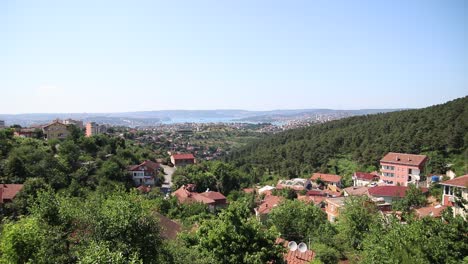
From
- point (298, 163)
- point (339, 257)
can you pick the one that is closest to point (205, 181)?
point (298, 163)

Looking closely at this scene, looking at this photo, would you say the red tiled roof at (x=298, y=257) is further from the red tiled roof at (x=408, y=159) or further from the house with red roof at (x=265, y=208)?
the red tiled roof at (x=408, y=159)

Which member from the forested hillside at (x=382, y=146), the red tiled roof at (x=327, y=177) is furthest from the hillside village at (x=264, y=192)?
the forested hillside at (x=382, y=146)

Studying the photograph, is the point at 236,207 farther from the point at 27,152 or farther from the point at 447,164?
the point at 447,164

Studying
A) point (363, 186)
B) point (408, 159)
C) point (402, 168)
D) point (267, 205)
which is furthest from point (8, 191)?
point (408, 159)

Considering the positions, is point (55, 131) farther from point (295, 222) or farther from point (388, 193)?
point (388, 193)

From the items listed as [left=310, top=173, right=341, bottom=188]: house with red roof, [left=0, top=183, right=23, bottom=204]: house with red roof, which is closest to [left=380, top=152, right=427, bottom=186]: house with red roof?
[left=310, top=173, right=341, bottom=188]: house with red roof
